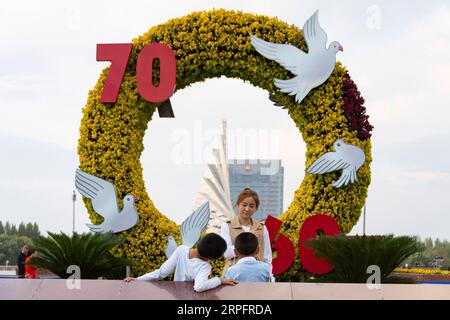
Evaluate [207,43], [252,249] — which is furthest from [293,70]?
[252,249]

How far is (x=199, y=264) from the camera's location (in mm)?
6871

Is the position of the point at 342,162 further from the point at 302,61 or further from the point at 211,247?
the point at 211,247

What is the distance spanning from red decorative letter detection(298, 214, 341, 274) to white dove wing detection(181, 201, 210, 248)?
1764 millimetres

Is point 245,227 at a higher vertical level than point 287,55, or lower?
lower

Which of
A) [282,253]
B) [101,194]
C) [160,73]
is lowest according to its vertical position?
[282,253]

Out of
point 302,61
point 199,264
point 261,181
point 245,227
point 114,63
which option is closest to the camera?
point 199,264

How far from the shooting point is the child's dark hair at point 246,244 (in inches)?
273

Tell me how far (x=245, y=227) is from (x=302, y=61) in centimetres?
553

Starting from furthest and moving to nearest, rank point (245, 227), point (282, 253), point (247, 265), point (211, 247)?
point (282, 253) < point (245, 227) < point (247, 265) < point (211, 247)

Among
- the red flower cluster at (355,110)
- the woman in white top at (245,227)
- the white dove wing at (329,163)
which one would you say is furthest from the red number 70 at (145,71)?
the woman in white top at (245,227)

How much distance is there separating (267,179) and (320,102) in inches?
563

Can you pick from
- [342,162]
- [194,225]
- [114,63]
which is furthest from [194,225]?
[114,63]

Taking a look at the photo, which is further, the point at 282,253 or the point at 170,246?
the point at 170,246
